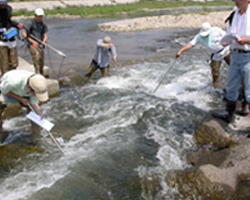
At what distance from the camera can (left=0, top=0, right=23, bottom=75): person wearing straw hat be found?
24.5 ft

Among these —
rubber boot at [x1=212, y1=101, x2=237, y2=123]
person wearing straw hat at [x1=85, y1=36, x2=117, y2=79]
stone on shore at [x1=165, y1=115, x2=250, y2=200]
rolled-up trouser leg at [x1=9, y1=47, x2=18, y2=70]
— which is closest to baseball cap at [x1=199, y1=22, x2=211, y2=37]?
rubber boot at [x1=212, y1=101, x2=237, y2=123]

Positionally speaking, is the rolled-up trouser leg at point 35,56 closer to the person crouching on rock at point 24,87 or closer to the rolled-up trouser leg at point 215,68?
the person crouching on rock at point 24,87

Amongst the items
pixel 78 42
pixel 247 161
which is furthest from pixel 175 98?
pixel 78 42

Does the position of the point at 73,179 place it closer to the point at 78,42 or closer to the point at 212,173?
the point at 212,173

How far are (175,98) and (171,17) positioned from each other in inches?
936

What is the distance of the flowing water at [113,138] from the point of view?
15.6 ft

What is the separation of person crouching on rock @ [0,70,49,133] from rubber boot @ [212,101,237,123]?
3612mm

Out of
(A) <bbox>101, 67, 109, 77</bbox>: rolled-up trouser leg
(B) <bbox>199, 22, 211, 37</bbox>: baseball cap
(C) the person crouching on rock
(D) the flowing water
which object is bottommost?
(D) the flowing water

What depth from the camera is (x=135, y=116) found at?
7449 millimetres

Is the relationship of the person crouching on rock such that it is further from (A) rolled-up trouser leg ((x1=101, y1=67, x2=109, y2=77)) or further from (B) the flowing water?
(A) rolled-up trouser leg ((x1=101, y1=67, x2=109, y2=77))

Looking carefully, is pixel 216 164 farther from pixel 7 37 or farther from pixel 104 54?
pixel 104 54

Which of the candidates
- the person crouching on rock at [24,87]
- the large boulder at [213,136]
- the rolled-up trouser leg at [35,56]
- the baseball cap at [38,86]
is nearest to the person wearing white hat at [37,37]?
the rolled-up trouser leg at [35,56]

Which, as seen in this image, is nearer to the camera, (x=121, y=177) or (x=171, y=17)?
(x=121, y=177)

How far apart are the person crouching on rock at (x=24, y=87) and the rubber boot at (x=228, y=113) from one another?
142 inches
